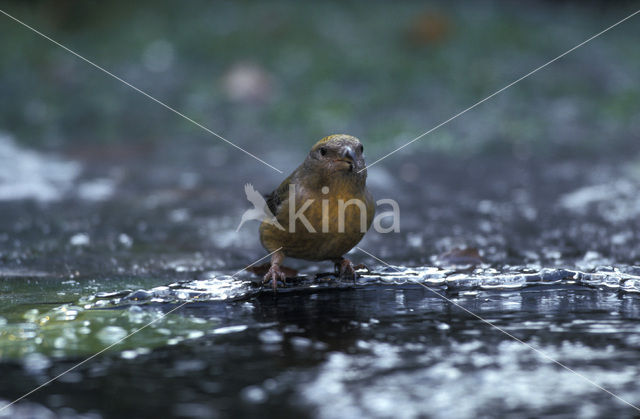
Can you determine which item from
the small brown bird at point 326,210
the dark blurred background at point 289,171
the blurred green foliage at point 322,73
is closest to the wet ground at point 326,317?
the dark blurred background at point 289,171

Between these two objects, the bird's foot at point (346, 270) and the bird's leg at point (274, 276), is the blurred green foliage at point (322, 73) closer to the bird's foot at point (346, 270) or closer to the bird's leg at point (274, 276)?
the bird's foot at point (346, 270)

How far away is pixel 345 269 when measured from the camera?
356 cm

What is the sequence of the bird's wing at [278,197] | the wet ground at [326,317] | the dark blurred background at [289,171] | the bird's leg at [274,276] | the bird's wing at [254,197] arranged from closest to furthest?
the wet ground at [326,317]
the dark blurred background at [289,171]
the bird's leg at [274,276]
the bird's wing at [278,197]
the bird's wing at [254,197]

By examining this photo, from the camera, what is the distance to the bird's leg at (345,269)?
342 cm

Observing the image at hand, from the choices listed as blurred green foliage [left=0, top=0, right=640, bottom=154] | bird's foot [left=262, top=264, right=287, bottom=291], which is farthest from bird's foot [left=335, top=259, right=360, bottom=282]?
blurred green foliage [left=0, top=0, right=640, bottom=154]

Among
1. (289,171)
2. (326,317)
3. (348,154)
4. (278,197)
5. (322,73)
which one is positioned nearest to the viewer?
(326,317)

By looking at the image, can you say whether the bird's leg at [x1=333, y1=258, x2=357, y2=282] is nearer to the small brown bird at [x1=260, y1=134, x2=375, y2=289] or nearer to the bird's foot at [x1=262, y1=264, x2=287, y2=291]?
the small brown bird at [x1=260, y1=134, x2=375, y2=289]

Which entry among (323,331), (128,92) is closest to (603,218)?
(323,331)

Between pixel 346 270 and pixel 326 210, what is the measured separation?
0.32 m

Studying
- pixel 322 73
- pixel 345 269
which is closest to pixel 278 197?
pixel 345 269

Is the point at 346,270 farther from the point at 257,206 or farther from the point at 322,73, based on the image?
the point at 322,73

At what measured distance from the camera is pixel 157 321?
9.35 ft

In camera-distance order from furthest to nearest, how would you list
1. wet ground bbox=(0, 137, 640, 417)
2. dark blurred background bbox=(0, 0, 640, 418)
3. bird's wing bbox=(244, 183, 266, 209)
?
bird's wing bbox=(244, 183, 266, 209), dark blurred background bbox=(0, 0, 640, 418), wet ground bbox=(0, 137, 640, 417)

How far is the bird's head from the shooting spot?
349 centimetres
